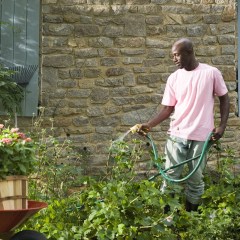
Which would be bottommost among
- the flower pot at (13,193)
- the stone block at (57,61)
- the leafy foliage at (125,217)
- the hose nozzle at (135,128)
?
the leafy foliage at (125,217)

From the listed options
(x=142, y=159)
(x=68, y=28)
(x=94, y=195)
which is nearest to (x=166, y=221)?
(x=94, y=195)

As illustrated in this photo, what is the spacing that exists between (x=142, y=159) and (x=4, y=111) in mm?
1661

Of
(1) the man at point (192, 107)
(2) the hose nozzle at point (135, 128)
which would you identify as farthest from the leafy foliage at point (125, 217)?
(1) the man at point (192, 107)

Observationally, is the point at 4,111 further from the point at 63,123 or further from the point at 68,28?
the point at 68,28

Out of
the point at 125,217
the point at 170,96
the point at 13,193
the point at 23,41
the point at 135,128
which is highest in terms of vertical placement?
the point at 23,41

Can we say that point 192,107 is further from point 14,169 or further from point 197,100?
point 14,169

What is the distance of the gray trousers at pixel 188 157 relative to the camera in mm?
5996

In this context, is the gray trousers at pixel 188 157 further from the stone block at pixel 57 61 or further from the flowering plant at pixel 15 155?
the stone block at pixel 57 61

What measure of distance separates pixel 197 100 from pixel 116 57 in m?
2.37

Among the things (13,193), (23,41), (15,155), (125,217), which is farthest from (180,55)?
(23,41)

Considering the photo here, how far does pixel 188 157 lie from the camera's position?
20.0 ft

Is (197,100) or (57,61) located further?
(57,61)

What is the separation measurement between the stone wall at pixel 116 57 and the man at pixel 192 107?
2.08 m

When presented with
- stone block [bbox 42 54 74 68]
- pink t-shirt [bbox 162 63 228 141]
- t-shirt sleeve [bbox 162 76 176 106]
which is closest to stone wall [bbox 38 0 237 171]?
stone block [bbox 42 54 74 68]
